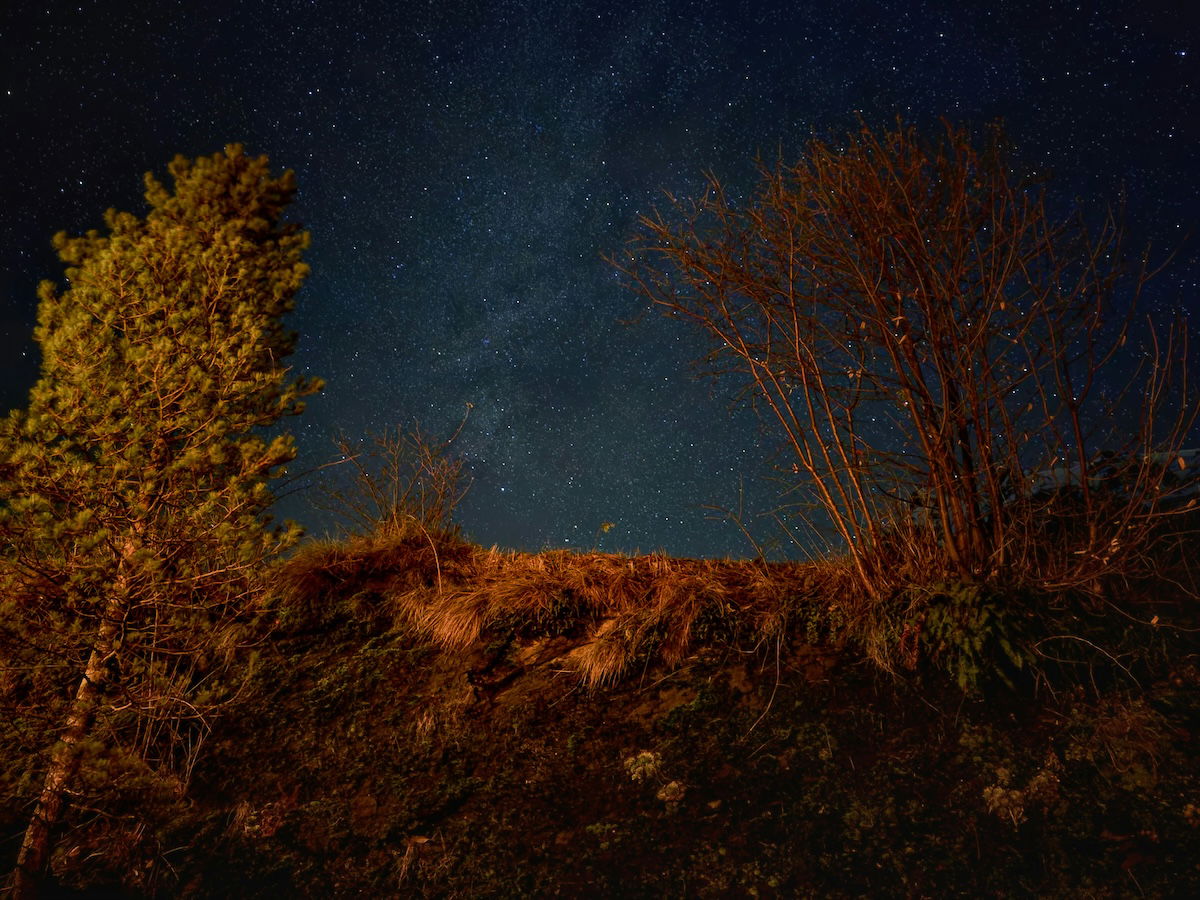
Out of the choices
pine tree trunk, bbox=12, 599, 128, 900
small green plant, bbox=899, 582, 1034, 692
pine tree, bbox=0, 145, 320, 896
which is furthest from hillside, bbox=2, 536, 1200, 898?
pine tree, bbox=0, 145, 320, 896

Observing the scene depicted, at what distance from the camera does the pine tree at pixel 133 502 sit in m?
3.63

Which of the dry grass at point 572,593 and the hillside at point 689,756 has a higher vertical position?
the dry grass at point 572,593

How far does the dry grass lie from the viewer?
13.7ft

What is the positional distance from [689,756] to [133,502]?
10.2 ft

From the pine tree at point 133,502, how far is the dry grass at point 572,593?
71 cm

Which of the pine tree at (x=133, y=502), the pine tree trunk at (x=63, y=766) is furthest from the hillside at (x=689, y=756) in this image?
the pine tree at (x=133, y=502)

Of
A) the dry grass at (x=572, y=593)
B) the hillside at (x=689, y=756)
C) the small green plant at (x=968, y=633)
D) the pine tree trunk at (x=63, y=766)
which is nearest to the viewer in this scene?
the hillside at (x=689, y=756)

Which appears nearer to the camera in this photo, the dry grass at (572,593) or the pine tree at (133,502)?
the pine tree at (133,502)

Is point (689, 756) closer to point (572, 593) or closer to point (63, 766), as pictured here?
point (572, 593)

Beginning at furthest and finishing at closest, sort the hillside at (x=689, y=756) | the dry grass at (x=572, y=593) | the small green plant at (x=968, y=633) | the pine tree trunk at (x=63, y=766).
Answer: the dry grass at (x=572, y=593), the small green plant at (x=968, y=633), the pine tree trunk at (x=63, y=766), the hillside at (x=689, y=756)

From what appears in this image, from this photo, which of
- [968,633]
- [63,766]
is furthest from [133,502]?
[968,633]

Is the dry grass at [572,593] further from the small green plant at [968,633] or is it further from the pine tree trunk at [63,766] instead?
the pine tree trunk at [63,766]

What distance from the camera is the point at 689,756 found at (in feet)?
11.4

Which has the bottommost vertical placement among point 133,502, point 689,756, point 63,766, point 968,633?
point 63,766
